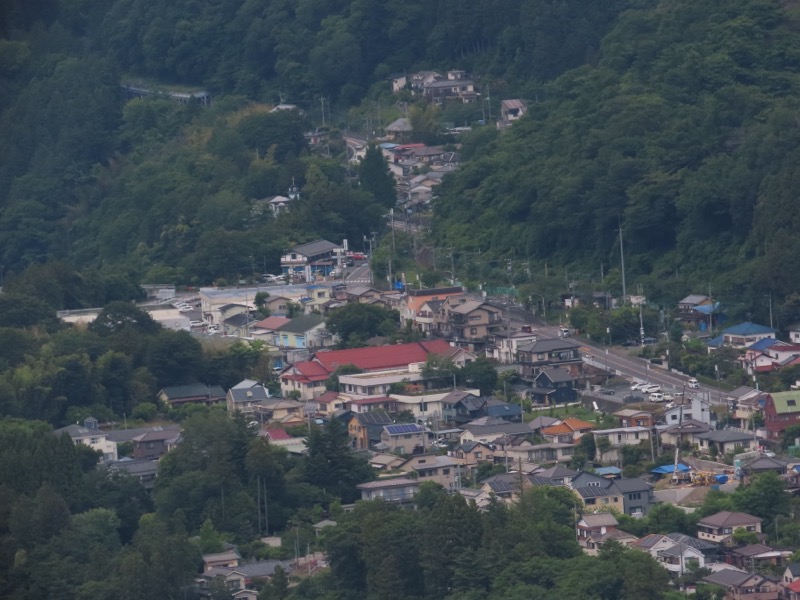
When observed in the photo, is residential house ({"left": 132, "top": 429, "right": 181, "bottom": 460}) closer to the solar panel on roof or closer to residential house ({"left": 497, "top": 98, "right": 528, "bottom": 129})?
the solar panel on roof

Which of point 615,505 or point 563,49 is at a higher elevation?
point 563,49

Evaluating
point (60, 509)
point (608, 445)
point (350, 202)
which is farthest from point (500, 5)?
point (60, 509)

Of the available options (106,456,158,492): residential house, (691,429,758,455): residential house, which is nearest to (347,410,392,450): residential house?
(106,456,158,492): residential house

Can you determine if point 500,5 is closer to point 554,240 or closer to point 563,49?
point 563,49

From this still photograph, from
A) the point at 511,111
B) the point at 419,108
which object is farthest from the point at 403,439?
the point at 419,108

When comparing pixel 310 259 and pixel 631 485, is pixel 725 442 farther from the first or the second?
pixel 310 259

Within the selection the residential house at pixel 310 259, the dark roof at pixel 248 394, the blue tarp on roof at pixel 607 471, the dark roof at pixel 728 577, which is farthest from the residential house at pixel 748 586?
the residential house at pixel 310 259

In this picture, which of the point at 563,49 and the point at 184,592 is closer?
the point at 184,592

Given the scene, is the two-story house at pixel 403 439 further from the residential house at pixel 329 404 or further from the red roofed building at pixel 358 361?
the red roofed building at pixel 358 361
